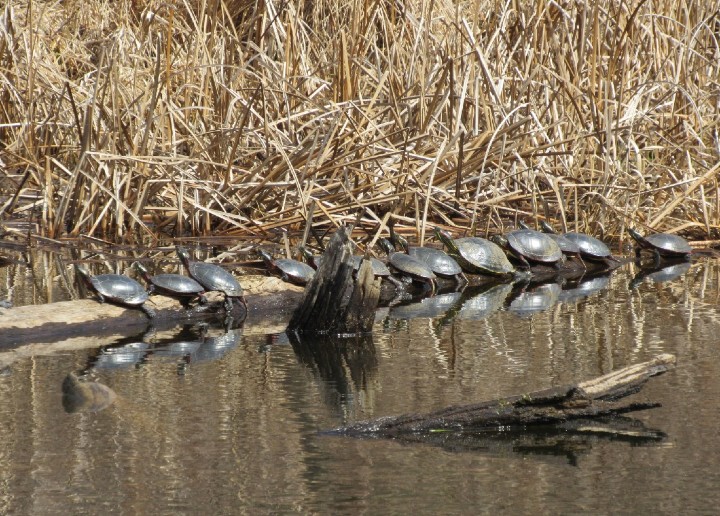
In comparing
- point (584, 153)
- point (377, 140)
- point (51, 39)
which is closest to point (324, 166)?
point (377, 140)

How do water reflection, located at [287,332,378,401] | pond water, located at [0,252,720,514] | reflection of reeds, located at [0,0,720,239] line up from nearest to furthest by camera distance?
pond water, located at [0,252,720,514] < water reflection, located at [287,332,378,401] < reflection of reeds, located at [0,0,720,239]

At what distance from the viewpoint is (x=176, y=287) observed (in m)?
5.10

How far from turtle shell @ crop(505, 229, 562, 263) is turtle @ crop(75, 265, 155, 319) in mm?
2596

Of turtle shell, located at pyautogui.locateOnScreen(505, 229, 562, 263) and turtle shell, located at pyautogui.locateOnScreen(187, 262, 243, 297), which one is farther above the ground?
turtle shell, located at pyautogui.locateOnScreen(505, 229, 562, 263)

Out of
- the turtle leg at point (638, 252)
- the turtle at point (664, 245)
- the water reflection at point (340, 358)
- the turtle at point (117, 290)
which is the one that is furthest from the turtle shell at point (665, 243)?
the turtle at point (117, 290)

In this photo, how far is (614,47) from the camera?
793 centimetres

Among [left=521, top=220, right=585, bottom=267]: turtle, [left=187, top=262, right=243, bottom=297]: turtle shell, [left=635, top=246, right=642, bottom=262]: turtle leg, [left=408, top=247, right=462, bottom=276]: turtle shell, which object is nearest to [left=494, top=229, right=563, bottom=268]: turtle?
[left=521, top=220, right=585, bottom=267]: turtle

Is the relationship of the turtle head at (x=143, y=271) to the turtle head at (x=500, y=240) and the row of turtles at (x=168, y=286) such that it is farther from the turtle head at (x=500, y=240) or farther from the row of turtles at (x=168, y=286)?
the turtle head at (x=500, y=240)

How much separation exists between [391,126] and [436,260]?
Result: 6.28 ft

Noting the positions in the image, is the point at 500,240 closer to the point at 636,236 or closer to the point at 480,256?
the point at 480,256

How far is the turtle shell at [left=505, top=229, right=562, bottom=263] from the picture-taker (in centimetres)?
663

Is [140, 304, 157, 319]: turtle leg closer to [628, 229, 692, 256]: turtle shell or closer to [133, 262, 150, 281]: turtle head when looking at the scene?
[133, 262, 150, 281]: turtle head

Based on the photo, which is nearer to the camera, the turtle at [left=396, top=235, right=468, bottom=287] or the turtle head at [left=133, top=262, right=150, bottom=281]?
the turtle head at [left=133, top=262, right=150, bottom=281]

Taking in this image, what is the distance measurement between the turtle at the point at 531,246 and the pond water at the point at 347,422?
5.16 feet
